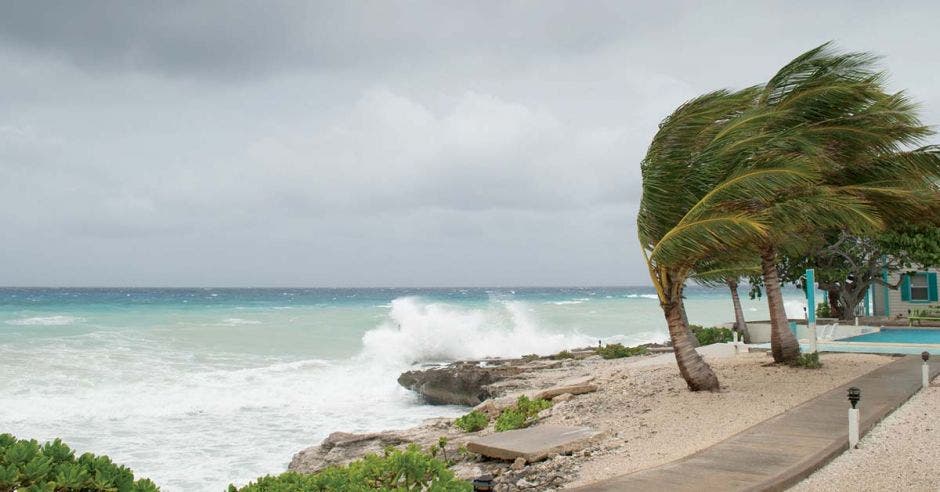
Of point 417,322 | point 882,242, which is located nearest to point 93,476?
point 882,242

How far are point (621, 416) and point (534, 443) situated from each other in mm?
2539

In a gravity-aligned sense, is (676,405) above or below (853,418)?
below

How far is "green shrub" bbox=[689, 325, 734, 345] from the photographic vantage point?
23.7 metres

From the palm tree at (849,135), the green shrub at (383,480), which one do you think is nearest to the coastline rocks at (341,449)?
the green shrub at (383,480)

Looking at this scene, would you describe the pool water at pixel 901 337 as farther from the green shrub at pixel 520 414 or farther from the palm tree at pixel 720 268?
the green shrub at pixel 520 414

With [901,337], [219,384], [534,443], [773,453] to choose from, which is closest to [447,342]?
[219,384]

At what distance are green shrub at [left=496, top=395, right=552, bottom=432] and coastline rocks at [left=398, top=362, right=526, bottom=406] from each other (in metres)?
4.84

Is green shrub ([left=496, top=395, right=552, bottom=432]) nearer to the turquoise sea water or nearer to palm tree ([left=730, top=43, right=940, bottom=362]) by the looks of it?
the turquoise sea water

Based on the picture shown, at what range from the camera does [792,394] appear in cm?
1129

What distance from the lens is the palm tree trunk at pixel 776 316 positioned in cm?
1359

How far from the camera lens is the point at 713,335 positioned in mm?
24094

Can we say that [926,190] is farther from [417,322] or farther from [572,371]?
[417,322]

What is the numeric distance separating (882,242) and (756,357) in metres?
8.76

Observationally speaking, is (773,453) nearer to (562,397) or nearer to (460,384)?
(562,397)
